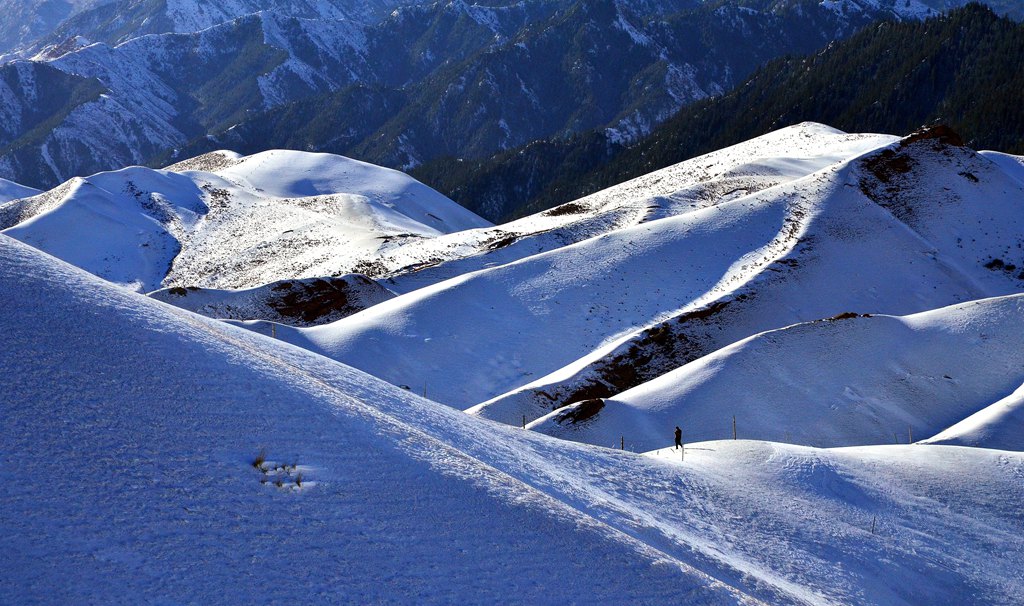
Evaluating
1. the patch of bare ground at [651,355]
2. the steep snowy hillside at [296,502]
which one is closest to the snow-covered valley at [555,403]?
the steep snowy hillside at [296,502]

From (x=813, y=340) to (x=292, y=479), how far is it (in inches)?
1109

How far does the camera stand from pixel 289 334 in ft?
117

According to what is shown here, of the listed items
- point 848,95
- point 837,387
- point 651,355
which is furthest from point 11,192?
point 848,95

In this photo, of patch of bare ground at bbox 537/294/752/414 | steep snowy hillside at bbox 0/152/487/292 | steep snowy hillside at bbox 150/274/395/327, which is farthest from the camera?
steep snowy hillside at bbox 0/152/487/292

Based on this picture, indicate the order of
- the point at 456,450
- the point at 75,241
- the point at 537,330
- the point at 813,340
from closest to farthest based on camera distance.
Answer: the point at 456,450 < the point at 813,340 < the point at 537,330 < the point at 75,241

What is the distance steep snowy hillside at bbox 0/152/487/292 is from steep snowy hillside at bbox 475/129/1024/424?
25.3 m

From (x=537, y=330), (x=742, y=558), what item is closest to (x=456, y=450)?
(x=742, y=558)

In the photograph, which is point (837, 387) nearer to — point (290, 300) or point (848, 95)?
point (290, 300)

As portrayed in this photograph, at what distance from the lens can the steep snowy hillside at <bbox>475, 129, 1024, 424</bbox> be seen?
120ft

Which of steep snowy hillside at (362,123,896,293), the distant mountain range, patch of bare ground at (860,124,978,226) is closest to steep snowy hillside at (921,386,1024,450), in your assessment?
patch of bare ground at (860,124,978,226)

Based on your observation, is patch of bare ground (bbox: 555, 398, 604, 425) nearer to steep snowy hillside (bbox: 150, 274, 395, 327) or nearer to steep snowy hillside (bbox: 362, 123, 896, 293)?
steep snowy hillside (bbox: 150, 274, 395, 327)

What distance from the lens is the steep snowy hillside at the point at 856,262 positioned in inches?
1444

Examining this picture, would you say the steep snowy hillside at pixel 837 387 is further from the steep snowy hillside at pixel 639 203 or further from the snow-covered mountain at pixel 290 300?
the steep snowy hillside at pixel 639 203

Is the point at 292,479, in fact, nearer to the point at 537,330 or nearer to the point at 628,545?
the point at 628,545
